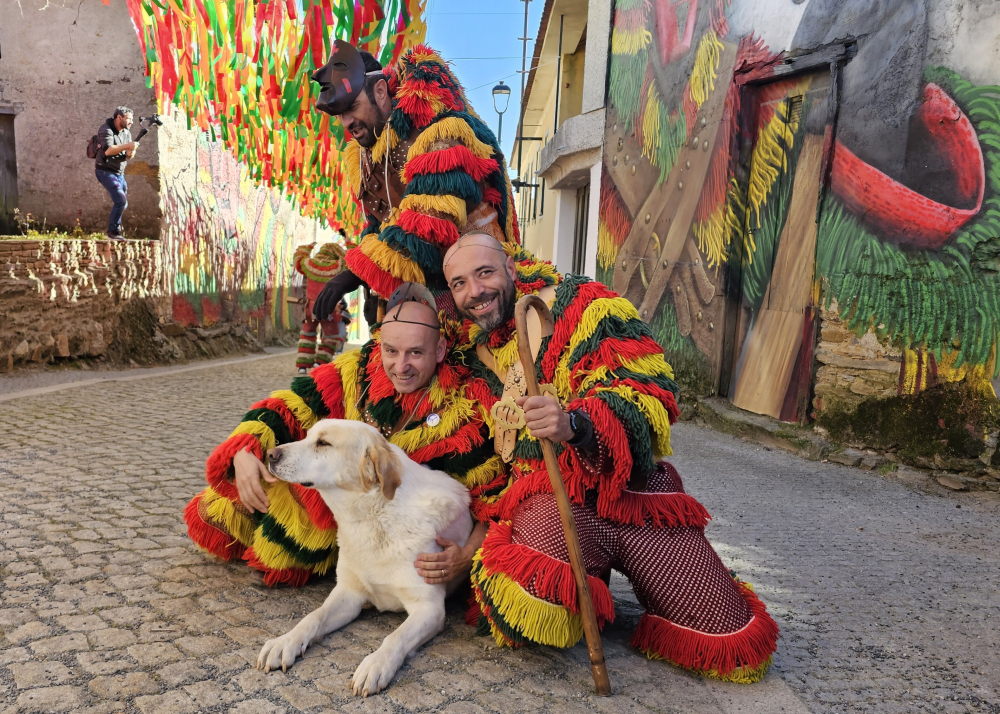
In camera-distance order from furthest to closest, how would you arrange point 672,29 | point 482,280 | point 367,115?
point 672,29 < point 367,115 < point 482,280

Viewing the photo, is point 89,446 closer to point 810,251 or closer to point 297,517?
point 297,517

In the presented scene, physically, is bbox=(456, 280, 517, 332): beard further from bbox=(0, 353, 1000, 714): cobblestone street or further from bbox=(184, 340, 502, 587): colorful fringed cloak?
bbox=(0, 353, 1000, 714): cobblestone street

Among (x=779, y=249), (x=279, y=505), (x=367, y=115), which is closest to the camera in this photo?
(x=279, y=505)

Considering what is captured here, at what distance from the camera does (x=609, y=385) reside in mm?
2359

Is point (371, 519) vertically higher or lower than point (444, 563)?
higher

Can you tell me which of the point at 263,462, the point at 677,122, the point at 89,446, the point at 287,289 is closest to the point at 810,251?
the point at 677,122

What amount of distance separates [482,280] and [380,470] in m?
0.75

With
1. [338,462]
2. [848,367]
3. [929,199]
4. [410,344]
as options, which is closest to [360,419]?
[410,344]

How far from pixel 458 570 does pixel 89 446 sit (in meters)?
3.83

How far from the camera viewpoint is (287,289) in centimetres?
1483

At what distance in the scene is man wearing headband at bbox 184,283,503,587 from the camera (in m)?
2.81

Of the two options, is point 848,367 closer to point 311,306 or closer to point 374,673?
point 374,673

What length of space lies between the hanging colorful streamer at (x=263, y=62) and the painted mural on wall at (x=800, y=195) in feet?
9.37

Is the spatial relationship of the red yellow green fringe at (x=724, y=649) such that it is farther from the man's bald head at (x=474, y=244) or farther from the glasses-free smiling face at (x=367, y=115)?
the glasses-free smiling face at (x=367, y=115)
